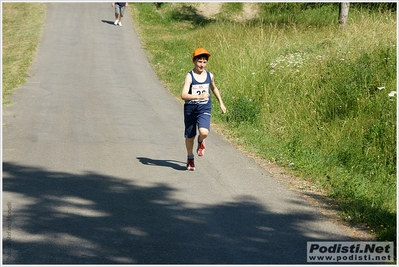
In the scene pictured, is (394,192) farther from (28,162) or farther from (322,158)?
(28,162)

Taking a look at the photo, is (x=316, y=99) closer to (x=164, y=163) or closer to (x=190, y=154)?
(x=164, y=163)

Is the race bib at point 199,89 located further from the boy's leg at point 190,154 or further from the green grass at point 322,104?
the green grass at point 322,104

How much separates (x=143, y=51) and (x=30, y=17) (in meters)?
8.56

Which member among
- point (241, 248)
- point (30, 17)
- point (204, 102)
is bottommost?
point (241, 248)

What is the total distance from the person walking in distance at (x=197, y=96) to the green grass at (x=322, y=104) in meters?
1.56

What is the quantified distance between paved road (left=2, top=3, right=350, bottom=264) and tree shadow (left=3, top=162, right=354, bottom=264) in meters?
0.01

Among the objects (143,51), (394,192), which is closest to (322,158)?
(394,192)

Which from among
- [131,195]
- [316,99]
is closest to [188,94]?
[131,195]

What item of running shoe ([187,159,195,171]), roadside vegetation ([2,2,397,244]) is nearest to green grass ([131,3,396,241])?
roadside vegetation ([2,2,397,244])

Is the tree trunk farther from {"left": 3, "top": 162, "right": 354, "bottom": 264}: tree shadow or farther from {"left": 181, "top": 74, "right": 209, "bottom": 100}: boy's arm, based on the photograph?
{"left": 3, "top": 162, "right": 354, "bottom": 264}: tree shadow

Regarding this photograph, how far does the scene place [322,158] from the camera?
33.9ft

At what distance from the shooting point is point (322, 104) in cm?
1299

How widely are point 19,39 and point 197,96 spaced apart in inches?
702

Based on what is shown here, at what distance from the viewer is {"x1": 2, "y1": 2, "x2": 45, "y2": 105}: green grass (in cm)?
1838
